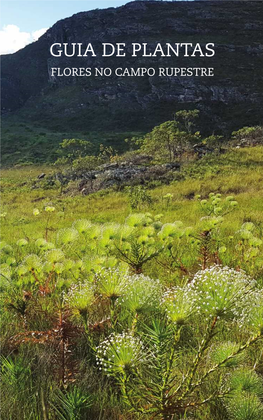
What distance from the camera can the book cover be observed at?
1.04m

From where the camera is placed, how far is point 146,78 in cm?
7050

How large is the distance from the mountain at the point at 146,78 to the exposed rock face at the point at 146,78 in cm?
21

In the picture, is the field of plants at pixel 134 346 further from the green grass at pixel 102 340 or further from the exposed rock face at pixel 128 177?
the exposed rock face at pixel 128 177

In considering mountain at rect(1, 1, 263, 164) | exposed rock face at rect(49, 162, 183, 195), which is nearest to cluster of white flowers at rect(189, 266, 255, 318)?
exposed rock face at rect(49, 162, 183, 195)

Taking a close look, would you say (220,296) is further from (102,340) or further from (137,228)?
(137,228)

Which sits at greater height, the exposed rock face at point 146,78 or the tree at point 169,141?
the exposed rock face at point 146,78

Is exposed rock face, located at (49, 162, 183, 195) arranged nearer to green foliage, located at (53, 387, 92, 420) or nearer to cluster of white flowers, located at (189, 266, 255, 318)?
green foliage, located at (53, 387, 92, 420)

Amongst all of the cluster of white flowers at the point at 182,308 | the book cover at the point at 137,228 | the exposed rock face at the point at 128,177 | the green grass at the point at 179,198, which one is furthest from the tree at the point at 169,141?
the cluster of white flowers at the point at 182,308

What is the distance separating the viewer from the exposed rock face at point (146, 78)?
57969 millimetres

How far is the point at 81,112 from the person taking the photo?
220 feet

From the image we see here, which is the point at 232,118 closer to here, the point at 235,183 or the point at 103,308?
the point at 235,183

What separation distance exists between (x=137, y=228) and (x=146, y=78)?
75.4m

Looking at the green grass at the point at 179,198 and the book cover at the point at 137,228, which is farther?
the green grass at the point at 179,198

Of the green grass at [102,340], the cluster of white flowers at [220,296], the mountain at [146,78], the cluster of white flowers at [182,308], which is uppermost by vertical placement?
the mountain at [146,78]
